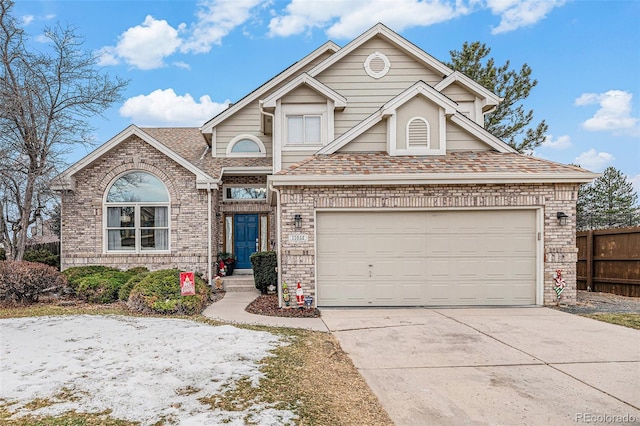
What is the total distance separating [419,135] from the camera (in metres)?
10.6

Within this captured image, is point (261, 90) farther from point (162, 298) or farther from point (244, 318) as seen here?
point (244, 318)

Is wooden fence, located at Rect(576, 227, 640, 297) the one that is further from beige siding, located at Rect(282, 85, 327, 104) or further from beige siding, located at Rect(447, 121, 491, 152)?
beige siding, located at Rect(282, 85, 327, 104)

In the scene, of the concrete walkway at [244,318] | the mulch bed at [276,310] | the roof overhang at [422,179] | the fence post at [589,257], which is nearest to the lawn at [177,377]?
the concrete walkway at [244,318]

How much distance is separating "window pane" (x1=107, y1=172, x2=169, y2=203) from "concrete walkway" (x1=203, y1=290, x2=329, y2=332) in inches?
172

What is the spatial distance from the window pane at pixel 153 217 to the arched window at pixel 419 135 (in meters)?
7.83

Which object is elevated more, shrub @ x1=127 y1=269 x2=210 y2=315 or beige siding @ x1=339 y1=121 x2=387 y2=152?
beige siding @ x1=339 y1=121 x2=387 y2=152

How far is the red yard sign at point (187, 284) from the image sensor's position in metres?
9.20

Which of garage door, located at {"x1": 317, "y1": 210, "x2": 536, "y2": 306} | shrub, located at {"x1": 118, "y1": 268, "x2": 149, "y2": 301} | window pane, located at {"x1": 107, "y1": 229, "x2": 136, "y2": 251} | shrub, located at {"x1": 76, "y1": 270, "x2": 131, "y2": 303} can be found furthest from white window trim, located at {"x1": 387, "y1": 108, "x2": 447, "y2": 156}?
window pane, located at {"x1": 107, "y1": 229, "x2": 136, "y2": 251}

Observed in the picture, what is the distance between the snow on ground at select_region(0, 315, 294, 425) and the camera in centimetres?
385

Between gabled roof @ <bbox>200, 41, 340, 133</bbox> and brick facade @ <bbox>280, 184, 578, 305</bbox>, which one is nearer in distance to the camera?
brick facade @ <bbox>280, 184, 578, 305</bbox>

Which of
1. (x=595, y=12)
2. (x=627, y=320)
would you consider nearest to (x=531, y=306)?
(x=627, y=320)

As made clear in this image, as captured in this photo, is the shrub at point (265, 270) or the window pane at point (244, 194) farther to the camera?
the window pane at point (244, 194)

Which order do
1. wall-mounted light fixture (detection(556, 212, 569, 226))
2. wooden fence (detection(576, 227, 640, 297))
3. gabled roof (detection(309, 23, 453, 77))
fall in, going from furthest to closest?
gabled roof (detection(309, 23, 453, 77)) < wooden fence (detection(576, 227, 640, 297)) < wall-mounted light fixture (detection(556, 212, 569, 226))

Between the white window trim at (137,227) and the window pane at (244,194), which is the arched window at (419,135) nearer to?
the window pane at (244,194)
